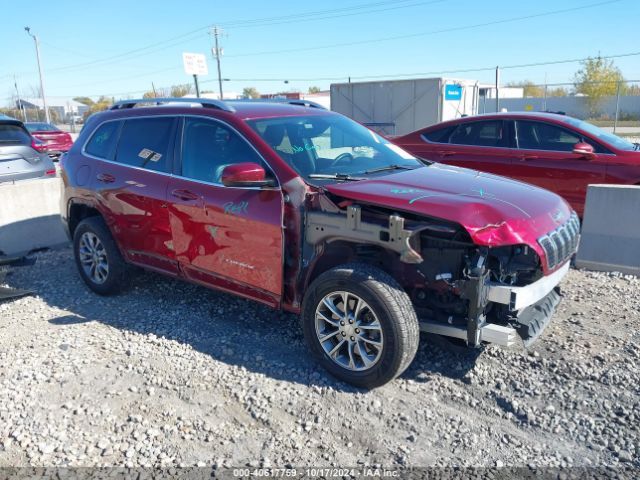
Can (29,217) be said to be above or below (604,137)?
below

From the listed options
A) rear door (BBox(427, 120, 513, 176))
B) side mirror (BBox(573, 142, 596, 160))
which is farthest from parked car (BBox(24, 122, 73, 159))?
side mirror (BBox(573, 142, 596, 160))

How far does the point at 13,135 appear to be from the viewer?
8109 mm

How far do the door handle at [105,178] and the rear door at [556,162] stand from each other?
17.0ft

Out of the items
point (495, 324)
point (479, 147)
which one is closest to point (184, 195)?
point (495, 324)

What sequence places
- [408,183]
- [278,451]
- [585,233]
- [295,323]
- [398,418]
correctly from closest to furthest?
[278,451] → [398,418] → [408,183] → [295,323] → [585,233]

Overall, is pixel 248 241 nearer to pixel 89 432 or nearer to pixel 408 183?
pixel 408 183

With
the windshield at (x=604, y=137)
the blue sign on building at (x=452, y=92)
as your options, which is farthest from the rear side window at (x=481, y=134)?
the blue sign on building at (x=452, y=92)

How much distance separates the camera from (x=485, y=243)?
3215 mm

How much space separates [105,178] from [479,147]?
505cm

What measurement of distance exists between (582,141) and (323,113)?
157 inches

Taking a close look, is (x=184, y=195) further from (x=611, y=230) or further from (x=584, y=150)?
(x=584, y=150)

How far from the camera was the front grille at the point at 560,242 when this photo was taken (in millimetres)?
3492

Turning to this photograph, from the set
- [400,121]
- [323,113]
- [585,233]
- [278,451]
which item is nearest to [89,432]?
[278,451]

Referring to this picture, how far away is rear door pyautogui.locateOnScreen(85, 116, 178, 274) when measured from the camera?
4.70 metres
